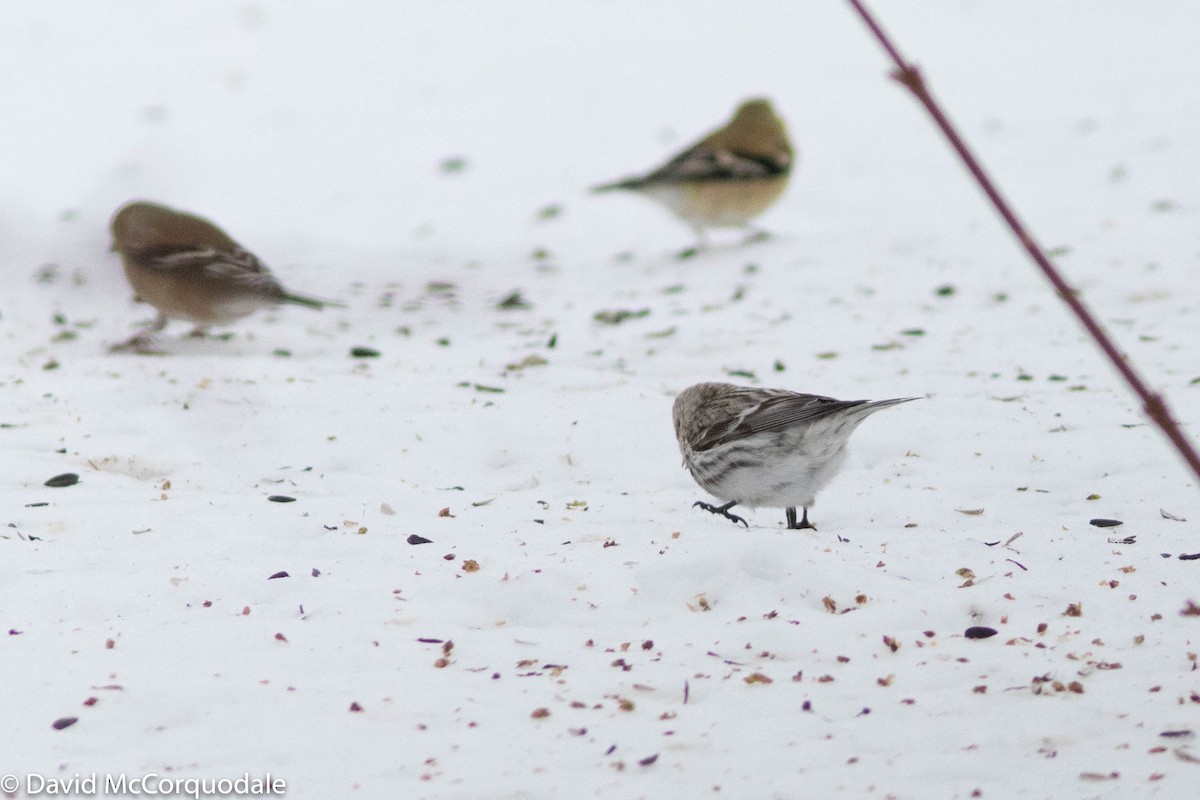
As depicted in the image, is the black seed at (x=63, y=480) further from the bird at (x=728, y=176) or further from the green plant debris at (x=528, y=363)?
the bird at (x=728, y=176)

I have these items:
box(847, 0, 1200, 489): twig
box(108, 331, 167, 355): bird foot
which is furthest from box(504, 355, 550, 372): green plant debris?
box(847, 0, 1200, 489): twig

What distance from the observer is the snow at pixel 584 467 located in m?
2.76

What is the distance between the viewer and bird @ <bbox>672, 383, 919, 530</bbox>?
4234 mm

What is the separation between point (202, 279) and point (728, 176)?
12.6 feet

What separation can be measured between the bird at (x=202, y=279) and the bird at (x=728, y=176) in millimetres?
3031

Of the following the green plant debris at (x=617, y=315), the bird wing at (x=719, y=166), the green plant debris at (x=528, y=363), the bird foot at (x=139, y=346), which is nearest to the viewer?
the green plant debris at (x=528, y=363)

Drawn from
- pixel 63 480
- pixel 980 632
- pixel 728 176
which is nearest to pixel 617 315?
pixel 728 176

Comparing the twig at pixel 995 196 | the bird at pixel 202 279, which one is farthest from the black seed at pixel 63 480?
the twig at pixel 995 196

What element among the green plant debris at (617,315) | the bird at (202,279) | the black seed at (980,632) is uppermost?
the bird at (202,279)

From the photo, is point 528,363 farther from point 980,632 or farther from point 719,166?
point 980,632

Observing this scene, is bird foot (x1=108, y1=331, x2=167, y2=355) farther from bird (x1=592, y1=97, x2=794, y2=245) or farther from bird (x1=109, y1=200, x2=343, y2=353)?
bird (x1=592, y1=97, x2=794, y2=245)

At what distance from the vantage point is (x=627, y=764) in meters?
2.73

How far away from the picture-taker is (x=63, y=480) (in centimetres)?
468

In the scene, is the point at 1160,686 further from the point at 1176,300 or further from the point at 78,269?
the point at 1176,300
